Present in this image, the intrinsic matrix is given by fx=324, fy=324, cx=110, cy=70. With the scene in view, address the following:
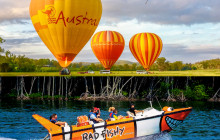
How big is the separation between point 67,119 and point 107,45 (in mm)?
26608

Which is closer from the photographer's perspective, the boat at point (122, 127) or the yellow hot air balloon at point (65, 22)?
the boat at point (122, 127)

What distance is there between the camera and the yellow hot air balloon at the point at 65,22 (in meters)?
33.1

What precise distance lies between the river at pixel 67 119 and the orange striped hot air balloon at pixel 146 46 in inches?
576

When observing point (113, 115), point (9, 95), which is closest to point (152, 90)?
point (9, 95)

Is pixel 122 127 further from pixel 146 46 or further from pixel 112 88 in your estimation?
pixel 146 46

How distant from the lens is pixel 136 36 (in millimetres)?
55344

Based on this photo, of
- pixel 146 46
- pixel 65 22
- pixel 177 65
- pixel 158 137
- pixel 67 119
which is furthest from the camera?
pixel 177 65

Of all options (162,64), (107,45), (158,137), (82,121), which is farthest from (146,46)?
(162,64)

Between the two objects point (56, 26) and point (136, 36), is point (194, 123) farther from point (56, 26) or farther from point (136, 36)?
point (136, 36)

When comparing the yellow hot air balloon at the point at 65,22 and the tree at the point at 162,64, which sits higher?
the yellow hot air balloon at the point at 65,22

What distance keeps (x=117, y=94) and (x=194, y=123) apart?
19341 mm

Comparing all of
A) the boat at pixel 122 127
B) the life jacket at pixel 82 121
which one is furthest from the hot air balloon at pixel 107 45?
the life jacket at pixel 82 121

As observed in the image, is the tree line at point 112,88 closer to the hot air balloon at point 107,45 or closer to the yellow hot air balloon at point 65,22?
the hot air balloon at point 107,45

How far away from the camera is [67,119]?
30.2 meters
